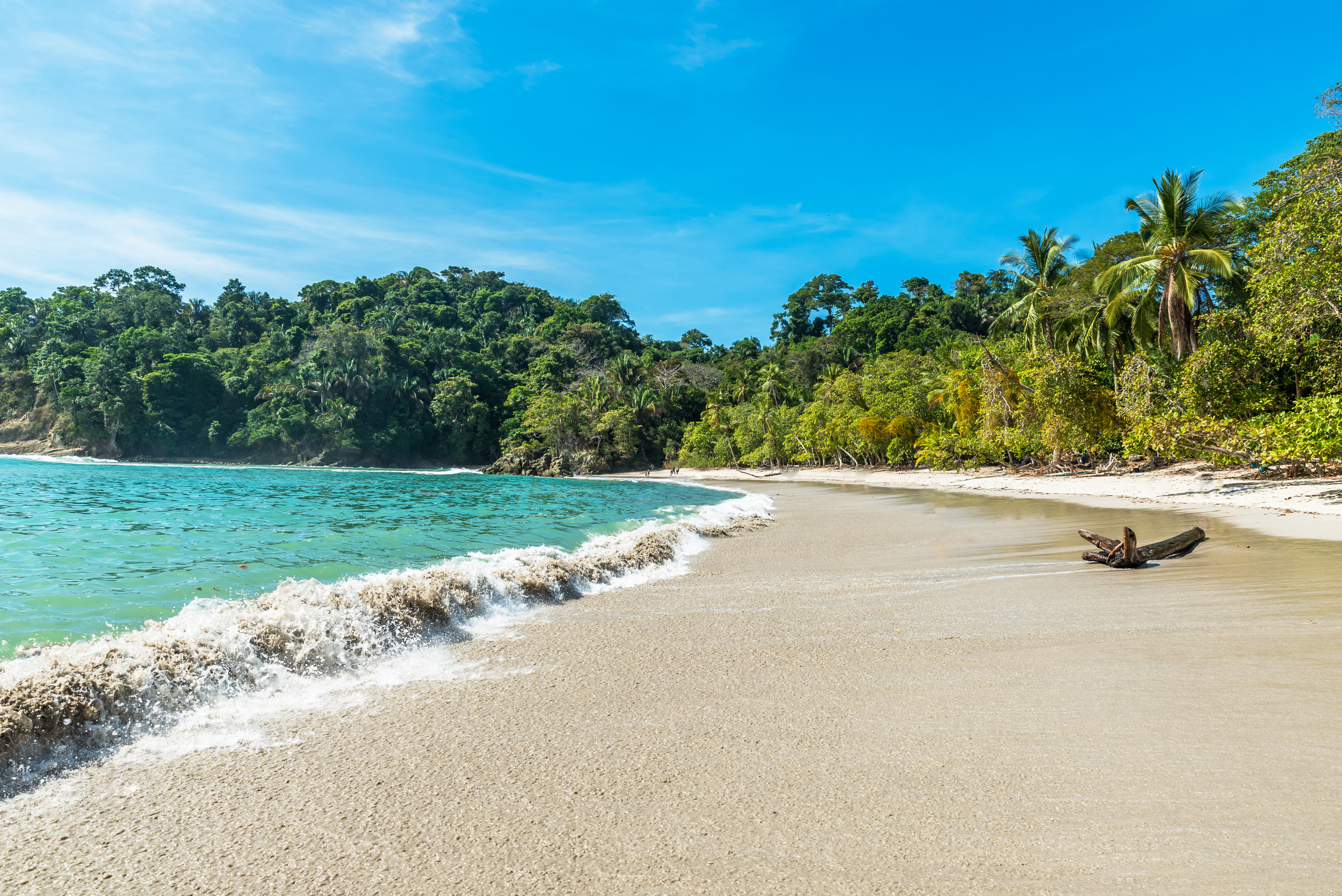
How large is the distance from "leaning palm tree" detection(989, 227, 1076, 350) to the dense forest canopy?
0.46 ft

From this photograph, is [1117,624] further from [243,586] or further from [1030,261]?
[1030,261]

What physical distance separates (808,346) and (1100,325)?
149 feet

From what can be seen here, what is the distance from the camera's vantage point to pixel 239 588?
7184 mm

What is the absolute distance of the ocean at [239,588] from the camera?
11.9ft

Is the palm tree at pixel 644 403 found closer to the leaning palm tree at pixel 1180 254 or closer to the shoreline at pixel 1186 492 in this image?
the shoreline at pixel 1186 492

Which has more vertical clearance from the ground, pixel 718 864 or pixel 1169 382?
pixel 1169 382

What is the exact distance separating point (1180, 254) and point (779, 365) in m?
49.3

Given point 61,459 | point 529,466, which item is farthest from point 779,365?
point 61,459

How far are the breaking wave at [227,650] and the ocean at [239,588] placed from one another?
0.04 feet

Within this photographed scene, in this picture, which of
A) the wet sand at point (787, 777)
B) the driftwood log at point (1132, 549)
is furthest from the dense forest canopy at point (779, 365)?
the wet sand at point (787, 777)

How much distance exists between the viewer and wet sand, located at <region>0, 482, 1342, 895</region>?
2.25 metres

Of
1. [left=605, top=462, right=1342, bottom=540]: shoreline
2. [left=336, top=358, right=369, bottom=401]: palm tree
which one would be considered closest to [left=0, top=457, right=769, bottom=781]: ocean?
[left=605, top=462, right=1342, bottom=540]: shoreline

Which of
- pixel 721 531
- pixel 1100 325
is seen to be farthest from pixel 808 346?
pixel 721 531

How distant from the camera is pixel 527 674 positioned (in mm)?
4656
